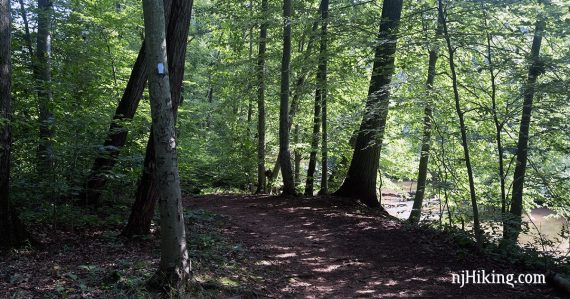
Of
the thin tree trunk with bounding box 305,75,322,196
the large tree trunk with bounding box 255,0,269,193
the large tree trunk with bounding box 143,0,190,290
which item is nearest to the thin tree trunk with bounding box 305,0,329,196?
the thin tree trunk with bounding box 305,75,322,196

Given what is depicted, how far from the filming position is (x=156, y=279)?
389cm

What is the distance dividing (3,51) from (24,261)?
2.53m

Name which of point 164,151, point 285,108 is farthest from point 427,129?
point 164,151

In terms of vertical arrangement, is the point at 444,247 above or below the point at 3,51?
below

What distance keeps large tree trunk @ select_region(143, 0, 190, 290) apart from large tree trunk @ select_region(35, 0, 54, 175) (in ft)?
9.30

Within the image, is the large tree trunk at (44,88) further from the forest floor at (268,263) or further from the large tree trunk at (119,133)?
the forest floor at (268,263)

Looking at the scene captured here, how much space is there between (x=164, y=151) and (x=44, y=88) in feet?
14.5

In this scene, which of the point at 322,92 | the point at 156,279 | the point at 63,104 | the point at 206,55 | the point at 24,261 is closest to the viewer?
the point at 156,279

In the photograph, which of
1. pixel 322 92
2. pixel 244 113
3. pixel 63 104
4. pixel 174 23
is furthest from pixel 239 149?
pixel 174 23

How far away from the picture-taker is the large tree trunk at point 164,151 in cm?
368

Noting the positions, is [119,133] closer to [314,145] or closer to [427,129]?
[427,129]

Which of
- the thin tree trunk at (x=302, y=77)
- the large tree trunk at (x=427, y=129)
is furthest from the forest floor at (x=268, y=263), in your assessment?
the thin tree trunk at (x=302, y=77)

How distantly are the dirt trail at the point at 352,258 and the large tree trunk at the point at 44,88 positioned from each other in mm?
3264

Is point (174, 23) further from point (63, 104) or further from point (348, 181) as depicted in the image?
point (348, 181)
